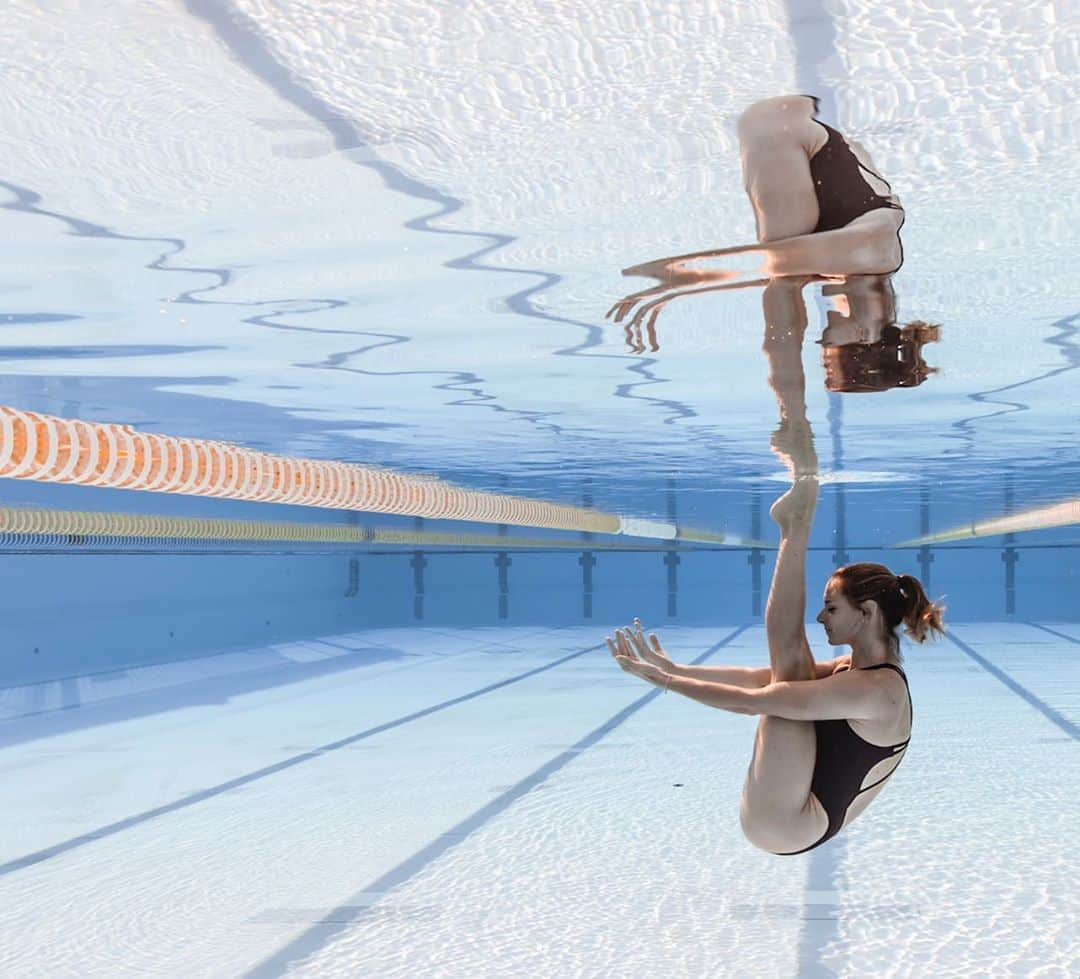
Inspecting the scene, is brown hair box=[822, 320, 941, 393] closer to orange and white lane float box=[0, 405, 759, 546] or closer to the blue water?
the blue water

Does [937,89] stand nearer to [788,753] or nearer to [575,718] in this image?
[788,753]

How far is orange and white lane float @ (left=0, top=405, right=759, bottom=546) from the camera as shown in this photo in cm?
542

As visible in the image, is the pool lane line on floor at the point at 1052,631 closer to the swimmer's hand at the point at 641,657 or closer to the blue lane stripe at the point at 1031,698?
the blue lane stripe at the point at 1031,698

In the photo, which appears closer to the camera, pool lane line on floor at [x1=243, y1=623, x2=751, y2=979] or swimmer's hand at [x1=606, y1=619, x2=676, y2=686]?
swimmer's hand at [x1=606, y1=619, x2=676, y2=686]

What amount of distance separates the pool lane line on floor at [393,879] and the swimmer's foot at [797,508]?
2.54 meters

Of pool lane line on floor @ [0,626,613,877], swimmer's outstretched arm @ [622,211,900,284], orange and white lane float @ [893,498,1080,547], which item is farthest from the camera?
orange and white lane float @ [893,498,1080,547]

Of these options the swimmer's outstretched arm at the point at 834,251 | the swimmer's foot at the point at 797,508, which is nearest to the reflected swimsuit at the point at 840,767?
the swimmer's foot at the point at 797,508

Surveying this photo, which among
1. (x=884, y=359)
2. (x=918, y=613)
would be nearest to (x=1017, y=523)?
(x=884, y=359)

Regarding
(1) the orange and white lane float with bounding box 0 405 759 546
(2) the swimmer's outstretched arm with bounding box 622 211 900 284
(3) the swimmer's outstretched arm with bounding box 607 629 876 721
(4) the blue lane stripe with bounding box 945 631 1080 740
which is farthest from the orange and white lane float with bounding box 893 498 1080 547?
(3) the swimmer's outstretched arm with bounding box 607 629 876 721

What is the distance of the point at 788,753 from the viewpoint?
310 cm

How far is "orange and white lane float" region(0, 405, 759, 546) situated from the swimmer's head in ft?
12.5

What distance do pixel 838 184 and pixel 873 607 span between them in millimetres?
1080

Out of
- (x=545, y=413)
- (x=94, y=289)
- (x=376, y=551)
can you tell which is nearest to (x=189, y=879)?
(x=94, y=289)

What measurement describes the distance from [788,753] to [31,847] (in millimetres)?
4571
